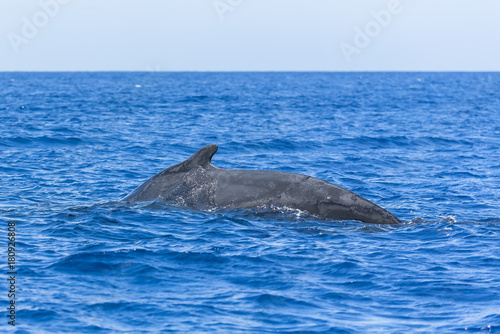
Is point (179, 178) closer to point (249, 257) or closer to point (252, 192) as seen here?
point (252, 192)

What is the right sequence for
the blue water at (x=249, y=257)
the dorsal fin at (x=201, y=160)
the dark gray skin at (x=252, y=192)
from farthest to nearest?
the dorsal fin at (x=201, y=160) → the dark gray skin at (x=252, y=192) → the blue water at (x=249, y=257)

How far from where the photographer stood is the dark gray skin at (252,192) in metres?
12.7

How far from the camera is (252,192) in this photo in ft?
43.4

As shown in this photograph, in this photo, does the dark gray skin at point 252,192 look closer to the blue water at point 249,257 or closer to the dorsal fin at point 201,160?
the dorsal fin at point 201,160

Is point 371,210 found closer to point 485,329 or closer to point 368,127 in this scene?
point 485,329

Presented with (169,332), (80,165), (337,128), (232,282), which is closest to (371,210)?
(232,282)

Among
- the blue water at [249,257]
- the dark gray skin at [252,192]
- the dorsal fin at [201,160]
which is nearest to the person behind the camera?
A: the blue water at [249,257]

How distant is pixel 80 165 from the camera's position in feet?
73.5

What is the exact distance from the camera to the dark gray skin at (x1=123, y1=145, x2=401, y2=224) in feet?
41.6

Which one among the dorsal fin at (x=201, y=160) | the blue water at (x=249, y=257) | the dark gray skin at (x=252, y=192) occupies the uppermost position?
the dorsal fin at (x=201, y=160)

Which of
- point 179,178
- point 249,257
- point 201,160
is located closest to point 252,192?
point 201,160

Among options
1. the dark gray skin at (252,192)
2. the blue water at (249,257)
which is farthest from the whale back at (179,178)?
the blue water at (249,257)

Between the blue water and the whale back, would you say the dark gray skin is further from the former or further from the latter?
the blue water

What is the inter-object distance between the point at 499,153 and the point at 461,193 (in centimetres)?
1045
